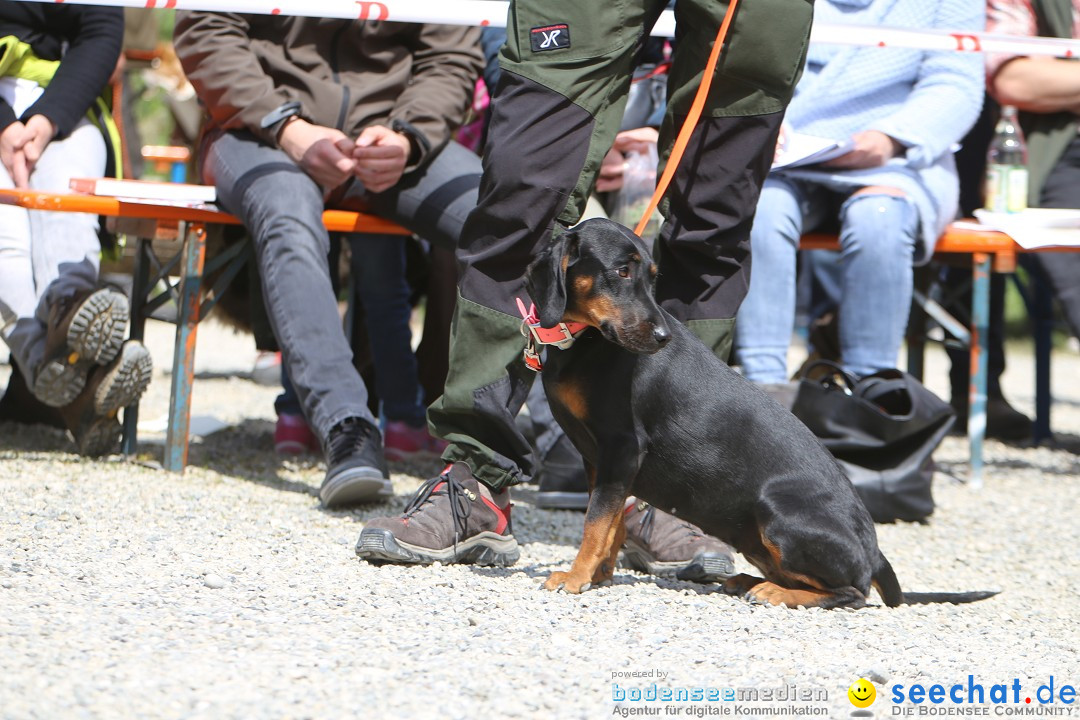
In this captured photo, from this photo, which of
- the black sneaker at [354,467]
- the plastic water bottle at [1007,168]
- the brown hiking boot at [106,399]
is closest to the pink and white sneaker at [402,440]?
the black sneaker at [354,467]

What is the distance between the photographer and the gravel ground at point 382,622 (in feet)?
6.26

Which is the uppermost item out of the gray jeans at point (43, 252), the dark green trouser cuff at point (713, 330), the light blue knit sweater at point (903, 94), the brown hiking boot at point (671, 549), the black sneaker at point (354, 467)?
the light blue knit sweater at point (903, 94)

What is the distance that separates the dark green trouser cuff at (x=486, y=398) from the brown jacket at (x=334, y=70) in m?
1.29

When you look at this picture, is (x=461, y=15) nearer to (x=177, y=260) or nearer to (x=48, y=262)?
(x=177, y=260)

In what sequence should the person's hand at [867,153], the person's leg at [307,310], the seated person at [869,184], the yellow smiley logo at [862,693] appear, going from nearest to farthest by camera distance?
the yellow smiley logo at [862,693] < the person's leg at [307,310] < the seated person at [869,184] < the person's hand at [867,153]

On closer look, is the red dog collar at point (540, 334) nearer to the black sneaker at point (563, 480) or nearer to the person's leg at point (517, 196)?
the person's leg at point (517, 196)

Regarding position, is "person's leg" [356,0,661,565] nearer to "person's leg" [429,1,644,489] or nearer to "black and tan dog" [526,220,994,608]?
"person's leg" [429,1,644,489]

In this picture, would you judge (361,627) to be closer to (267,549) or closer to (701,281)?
(267,549)

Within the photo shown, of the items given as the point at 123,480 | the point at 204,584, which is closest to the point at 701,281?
the point at 204,584

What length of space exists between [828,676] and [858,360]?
2.45 m

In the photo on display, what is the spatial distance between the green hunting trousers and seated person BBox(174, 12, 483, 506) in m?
0.73

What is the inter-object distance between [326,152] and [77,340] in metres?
0.98

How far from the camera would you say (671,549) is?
3078mm

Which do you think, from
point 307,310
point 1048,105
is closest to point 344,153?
point 307,310
